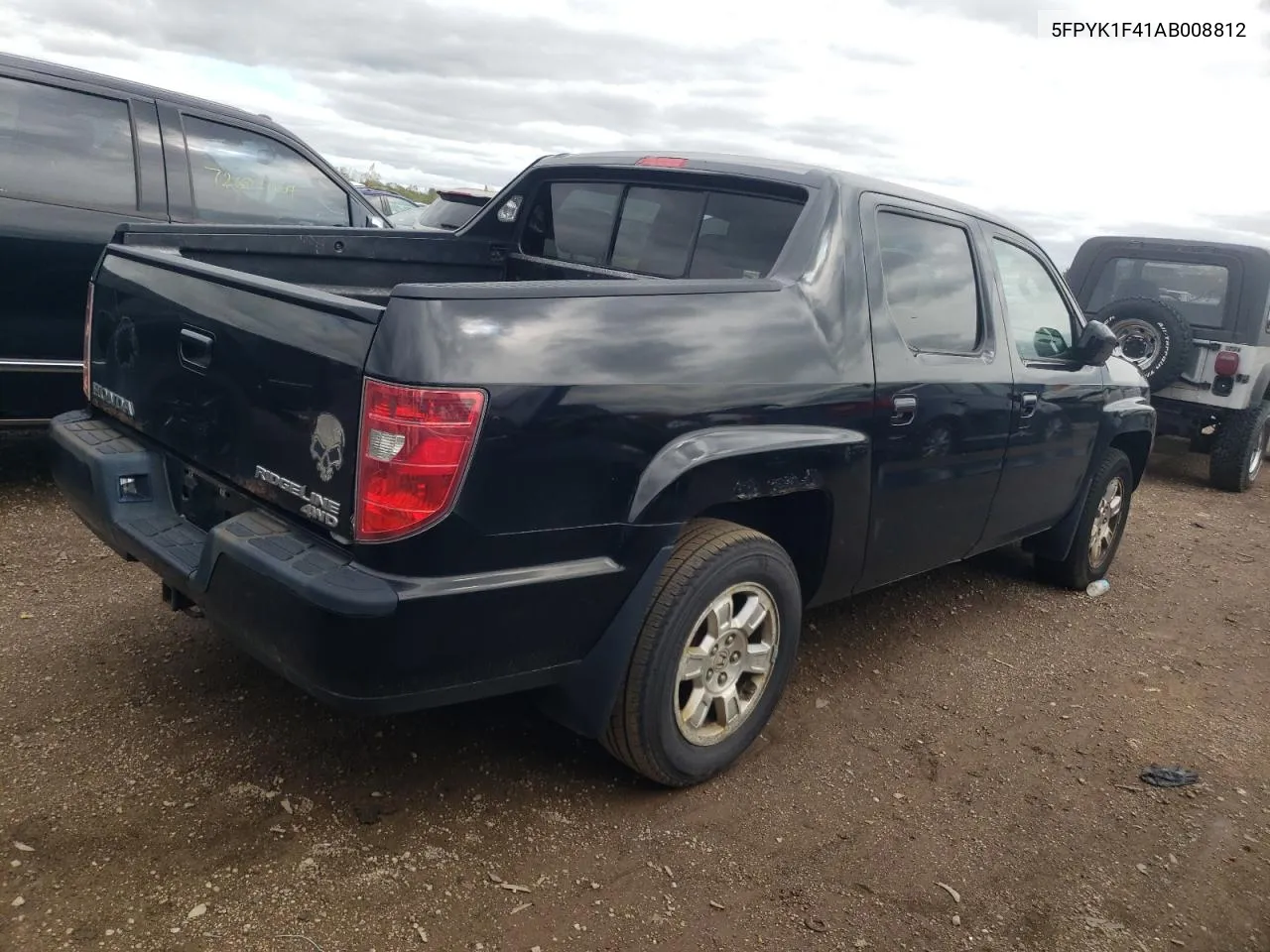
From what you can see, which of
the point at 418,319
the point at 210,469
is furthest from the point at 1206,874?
the point at 210,469

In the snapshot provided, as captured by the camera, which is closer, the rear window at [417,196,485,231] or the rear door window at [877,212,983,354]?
the rear door window at [877,212,983,354]

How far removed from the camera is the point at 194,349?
275 cm

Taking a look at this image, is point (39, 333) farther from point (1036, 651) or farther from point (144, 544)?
point (1036, 651)

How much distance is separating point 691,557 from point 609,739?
21.7 inches

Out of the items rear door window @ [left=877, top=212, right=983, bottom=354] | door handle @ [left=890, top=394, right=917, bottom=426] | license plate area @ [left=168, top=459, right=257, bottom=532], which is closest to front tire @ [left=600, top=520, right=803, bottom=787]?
door handle @ [left=890, top=394, right=917, bottom=426]

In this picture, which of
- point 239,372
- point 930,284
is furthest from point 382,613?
point 930,284

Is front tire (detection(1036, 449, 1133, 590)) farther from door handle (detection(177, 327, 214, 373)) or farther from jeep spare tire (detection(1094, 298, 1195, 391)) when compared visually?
door handle (detection(177, 327, 214, 373))

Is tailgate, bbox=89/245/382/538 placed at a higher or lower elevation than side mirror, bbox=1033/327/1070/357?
lower

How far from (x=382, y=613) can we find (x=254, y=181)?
4.24 m

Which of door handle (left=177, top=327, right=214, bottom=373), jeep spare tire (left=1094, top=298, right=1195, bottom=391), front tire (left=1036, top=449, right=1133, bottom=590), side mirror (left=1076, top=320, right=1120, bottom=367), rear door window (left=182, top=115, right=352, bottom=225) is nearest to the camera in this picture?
door handle (left=177, top=327, right=214, bottom=373)

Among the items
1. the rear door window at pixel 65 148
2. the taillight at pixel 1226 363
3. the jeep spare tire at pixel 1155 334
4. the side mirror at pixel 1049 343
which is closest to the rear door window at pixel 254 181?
the rear door window at pixel 65 148

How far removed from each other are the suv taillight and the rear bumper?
0.14 metres

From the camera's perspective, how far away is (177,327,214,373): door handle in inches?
106

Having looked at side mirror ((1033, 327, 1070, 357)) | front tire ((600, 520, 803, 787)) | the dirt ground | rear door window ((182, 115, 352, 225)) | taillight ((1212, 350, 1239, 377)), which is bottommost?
the dirt ground
